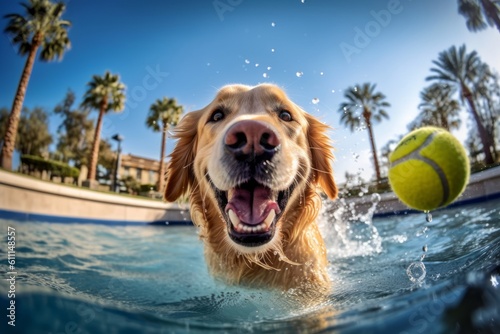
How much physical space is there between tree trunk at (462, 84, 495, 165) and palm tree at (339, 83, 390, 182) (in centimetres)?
93

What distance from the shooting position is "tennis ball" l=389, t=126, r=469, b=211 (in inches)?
83.8

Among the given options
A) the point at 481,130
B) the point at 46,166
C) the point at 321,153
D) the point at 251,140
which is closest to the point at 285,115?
the point at 321,153

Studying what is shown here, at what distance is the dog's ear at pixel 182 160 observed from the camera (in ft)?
11.2

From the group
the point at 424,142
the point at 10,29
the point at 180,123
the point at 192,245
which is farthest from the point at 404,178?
the point at 10,29

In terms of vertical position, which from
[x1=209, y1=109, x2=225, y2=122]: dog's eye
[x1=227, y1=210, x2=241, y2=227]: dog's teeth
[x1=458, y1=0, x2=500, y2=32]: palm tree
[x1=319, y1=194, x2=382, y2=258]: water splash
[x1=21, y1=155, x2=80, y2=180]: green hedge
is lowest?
[x1=319, y1=194, x2=382, y2=258]: water splash

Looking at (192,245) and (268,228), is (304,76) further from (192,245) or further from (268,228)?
(192,245)

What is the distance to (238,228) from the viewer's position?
7.07 feet

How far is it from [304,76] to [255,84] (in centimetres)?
84

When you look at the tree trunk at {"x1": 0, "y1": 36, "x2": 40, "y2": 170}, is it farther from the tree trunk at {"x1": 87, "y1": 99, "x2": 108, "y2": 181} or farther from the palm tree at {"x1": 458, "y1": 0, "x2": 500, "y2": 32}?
the palm tree at {"x1": 458, "y1": 0, "x2": 500, "y2": 32}

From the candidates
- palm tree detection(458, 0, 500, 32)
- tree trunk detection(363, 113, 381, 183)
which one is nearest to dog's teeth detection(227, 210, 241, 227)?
tree trunk detection(363, 113, 381, 183)

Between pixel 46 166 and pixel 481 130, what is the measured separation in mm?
9445

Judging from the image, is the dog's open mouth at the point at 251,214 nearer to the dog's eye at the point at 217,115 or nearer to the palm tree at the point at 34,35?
the dog's eye at the point at 217,115

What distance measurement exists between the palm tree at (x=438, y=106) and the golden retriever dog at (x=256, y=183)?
127 cm

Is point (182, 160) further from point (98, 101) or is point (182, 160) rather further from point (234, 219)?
point (98, 101)
